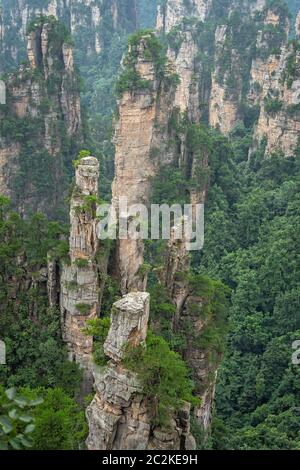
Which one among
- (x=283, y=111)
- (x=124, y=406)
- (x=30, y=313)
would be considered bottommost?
(x=30, y=313)

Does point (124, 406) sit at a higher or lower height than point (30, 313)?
higher

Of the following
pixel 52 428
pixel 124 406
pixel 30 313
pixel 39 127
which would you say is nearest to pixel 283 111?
pixel 39 127

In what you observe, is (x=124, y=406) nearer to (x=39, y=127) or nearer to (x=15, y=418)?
(x=15, y=418)

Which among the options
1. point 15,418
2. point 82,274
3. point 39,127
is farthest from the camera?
point 39,127

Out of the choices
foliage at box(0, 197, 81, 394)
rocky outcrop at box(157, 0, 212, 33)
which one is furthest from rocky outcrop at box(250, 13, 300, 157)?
rocky outcrop at box(157, 0, 212, 33)

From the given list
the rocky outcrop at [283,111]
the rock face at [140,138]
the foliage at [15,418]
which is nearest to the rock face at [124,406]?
the foliage at [15,418]

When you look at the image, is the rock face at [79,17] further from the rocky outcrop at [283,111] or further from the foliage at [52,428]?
the foliage at [52,428]

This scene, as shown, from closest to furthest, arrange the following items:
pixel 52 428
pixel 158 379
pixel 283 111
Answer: pixel 52 428 → pixel 158 379 → pixel 283 111
